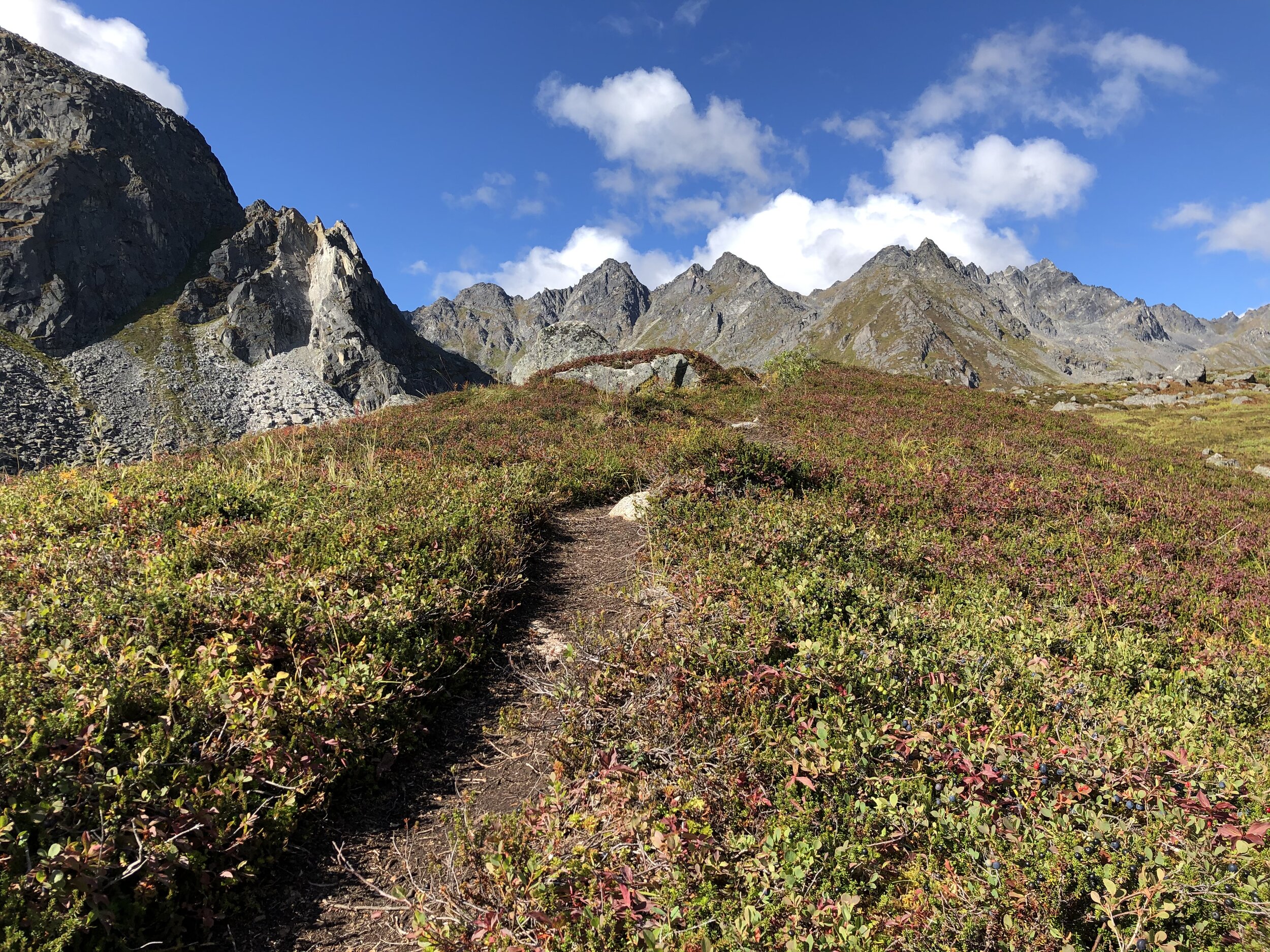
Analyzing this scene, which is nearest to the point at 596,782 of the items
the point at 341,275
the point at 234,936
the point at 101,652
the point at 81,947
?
the point at 234,936

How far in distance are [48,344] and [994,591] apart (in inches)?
4279

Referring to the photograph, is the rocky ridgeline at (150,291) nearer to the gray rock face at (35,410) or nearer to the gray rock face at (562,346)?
the gray rock face at (35,410)

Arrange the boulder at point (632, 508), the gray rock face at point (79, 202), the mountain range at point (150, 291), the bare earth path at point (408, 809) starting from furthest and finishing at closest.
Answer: the gray rock face at point (79, 202) → the mountain range at point (150, 291) → the boulder at point (632, 508) → the bare earth path at point (408, 809)

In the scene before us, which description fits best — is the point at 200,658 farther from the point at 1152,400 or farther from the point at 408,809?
the point at 1152,400

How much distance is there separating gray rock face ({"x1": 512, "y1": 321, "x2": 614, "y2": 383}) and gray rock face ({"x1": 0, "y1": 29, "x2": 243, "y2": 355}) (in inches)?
3208

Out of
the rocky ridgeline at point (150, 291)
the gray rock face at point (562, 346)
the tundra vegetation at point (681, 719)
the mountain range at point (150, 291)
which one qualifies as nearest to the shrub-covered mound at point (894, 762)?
the tundra vegetation at point (681, 719)

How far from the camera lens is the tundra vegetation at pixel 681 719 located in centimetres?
278

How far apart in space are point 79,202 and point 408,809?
12794 cm

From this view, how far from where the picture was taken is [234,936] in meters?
3.06

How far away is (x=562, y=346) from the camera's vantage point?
34562 mm

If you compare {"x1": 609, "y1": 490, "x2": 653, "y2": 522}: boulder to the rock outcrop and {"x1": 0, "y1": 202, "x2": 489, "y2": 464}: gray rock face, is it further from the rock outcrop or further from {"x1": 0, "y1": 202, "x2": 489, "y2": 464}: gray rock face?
the rock outcrop

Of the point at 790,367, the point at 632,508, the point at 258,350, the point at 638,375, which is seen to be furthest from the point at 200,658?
the point at 258,350

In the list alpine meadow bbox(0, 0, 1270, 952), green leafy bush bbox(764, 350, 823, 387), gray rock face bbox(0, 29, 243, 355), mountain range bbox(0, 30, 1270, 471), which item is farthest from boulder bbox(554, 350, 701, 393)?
gray rock face bbox(0, 29, 243, 355)

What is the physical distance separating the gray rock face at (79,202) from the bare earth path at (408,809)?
104m
